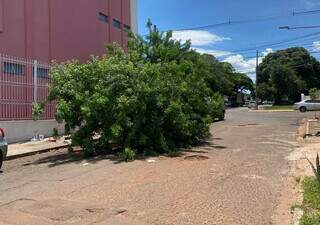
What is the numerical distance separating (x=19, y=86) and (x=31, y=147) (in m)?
3.02

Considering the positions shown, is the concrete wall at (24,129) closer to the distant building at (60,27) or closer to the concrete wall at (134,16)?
the distant building at (60,27)

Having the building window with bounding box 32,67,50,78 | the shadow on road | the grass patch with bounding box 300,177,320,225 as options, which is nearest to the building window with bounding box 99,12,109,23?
the building window with bounding box 32,67,50,78

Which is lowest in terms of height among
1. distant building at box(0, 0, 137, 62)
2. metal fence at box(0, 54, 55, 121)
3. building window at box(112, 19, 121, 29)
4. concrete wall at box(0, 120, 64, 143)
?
concrete wall at box(0, 120, 64, 143)

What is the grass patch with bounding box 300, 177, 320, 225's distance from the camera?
22.1 ft

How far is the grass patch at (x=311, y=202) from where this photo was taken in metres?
6.74

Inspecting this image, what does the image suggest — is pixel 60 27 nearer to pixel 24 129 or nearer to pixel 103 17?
pixel 103 17

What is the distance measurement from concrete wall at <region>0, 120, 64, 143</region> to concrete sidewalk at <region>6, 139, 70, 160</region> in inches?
19.4

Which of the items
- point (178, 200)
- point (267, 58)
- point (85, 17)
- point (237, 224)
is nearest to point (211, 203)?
point (178, 200)

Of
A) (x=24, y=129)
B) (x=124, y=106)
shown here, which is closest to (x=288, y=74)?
(x=24, y=129)

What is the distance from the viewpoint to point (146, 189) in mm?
9625

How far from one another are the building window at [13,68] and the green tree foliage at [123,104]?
3833 millimetres

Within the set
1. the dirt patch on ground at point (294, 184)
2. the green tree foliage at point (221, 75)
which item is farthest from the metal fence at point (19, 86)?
the green tree foliage at point (221, 75)

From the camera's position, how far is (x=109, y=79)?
15.0m

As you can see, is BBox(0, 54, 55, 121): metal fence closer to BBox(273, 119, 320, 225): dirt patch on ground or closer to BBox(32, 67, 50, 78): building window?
BBox(32, 67, 50, 78): building window
